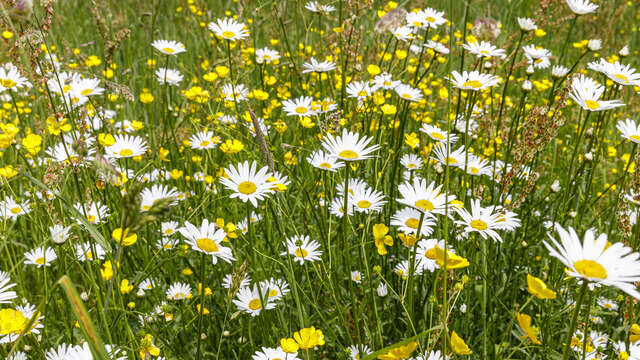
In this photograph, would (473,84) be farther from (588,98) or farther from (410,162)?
(410,162)

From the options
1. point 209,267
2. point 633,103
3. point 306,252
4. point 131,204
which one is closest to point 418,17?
point 306,252

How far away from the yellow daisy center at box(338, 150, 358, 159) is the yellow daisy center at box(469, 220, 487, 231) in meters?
0.43

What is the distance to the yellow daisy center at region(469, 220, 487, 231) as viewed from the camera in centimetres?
145

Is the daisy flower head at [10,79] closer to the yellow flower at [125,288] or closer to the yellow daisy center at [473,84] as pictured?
the yellow flower at [125,288]

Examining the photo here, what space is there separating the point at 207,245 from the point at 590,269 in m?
0.98

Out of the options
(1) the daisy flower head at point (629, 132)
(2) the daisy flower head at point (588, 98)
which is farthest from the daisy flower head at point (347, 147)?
(1) the daisy flower head at point (629, 132)

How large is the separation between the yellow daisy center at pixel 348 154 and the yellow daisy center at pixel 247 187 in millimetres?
303

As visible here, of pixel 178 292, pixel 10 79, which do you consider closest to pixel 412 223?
pixel 178 292

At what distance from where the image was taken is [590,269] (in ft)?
2.97

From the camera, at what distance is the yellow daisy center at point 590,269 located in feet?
2.90

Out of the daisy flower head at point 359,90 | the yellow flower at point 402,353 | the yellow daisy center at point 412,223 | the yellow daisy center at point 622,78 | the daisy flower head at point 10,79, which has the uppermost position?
the daisy flower head at point 10,79

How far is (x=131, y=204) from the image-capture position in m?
0.77

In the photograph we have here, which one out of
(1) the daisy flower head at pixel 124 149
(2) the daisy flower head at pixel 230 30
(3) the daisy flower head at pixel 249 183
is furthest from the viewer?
(2) the daisy flower head at pixel 230 30

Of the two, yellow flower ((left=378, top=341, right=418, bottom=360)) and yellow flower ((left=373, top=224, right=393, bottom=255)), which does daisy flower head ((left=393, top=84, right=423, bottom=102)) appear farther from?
yellow flower ((left=378, top=341, right=418, bottom=360))
